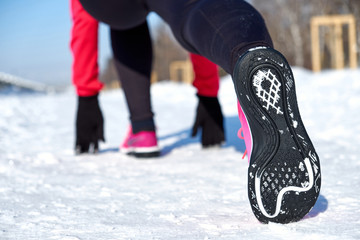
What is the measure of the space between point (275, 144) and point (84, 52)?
1127 mm

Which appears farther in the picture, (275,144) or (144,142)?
(144,142)

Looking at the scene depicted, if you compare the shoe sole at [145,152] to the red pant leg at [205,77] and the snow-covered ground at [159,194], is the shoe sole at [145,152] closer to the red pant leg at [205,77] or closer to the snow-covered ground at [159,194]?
the snow-covered ground at [159,194]

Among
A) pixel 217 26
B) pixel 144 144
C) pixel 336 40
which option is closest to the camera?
pixel 217 26

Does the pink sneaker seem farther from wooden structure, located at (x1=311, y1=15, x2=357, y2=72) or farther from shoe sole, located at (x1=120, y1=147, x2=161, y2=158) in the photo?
wooden structure, located at (x1=311, y1=15, x2=357, y2=72)

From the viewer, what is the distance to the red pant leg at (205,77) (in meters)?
1.61

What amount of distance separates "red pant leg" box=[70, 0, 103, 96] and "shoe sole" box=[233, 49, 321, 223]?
3.30 feet

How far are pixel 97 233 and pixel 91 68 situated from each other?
1056 mm

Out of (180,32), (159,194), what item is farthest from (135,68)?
(159,194)

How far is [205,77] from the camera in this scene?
1620 millimetres

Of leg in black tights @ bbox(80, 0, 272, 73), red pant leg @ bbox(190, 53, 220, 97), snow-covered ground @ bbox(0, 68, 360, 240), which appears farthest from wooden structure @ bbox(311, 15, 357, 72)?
leg in black tights @ bbox(80, 0, 272, 73)

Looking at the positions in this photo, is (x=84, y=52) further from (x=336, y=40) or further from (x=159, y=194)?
(x=336, y=40)

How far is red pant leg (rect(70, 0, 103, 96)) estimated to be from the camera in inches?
62.1

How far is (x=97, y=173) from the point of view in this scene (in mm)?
1224

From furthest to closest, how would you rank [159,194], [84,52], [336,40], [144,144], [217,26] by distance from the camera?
[336,40], [84,52], [144,144], [159,194], [217,26]
